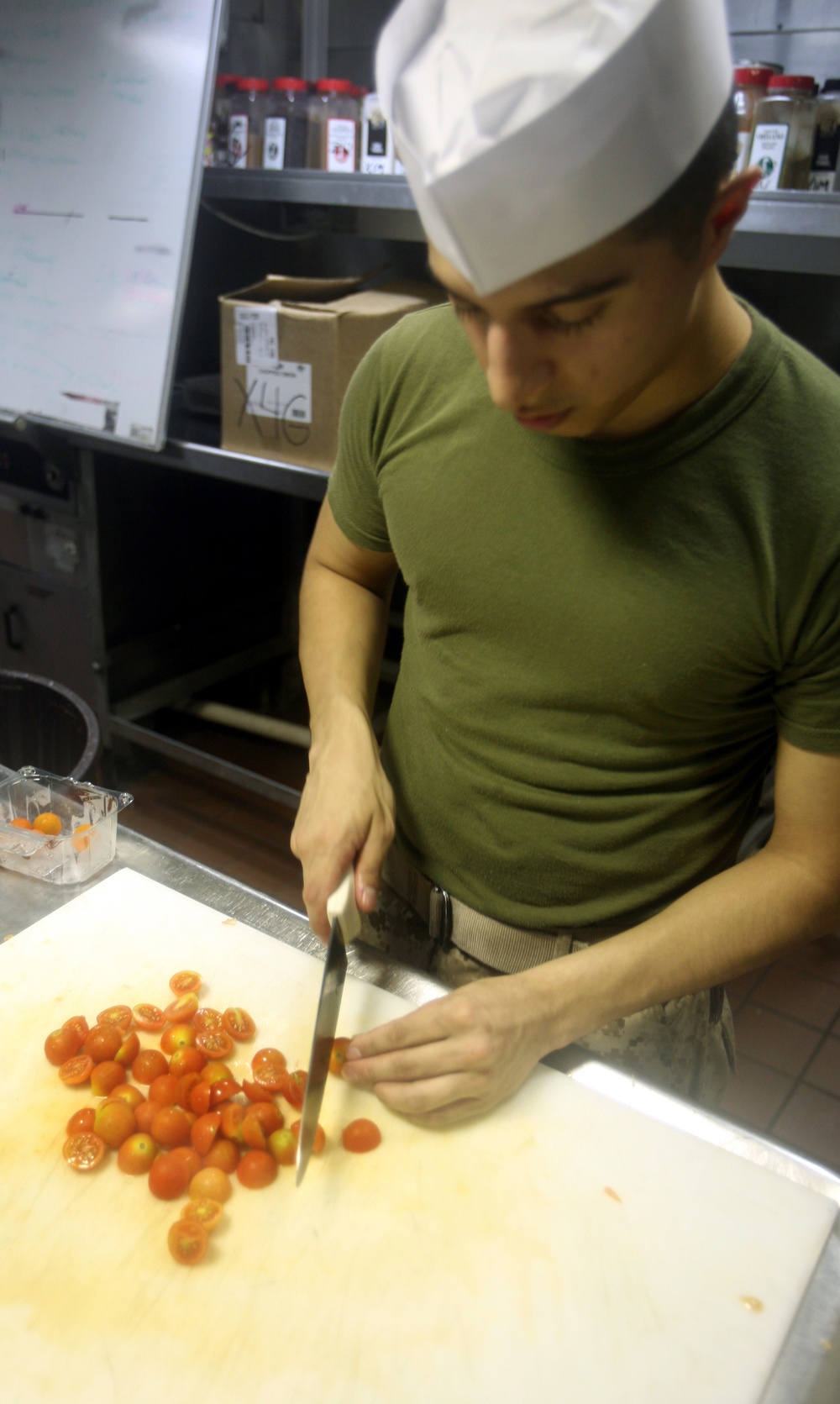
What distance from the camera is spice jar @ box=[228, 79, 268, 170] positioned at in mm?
2344

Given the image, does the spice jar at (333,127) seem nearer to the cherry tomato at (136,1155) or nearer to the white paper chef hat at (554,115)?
the white paper chef hat at (554,115)

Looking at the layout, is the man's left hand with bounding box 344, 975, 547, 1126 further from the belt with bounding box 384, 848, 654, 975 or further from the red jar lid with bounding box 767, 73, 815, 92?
the red jar lid with bounding box 767, 73, 815, 92

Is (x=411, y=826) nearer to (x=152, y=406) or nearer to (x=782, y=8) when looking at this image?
(x=152, y=406)

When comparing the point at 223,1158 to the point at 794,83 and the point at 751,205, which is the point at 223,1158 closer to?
the point at 751,205

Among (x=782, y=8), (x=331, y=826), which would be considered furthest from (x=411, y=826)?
(x=782, y=8)

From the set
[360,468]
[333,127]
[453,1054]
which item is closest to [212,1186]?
[453,1054]

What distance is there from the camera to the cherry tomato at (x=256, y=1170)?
2.71ft

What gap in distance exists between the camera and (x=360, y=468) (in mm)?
1138

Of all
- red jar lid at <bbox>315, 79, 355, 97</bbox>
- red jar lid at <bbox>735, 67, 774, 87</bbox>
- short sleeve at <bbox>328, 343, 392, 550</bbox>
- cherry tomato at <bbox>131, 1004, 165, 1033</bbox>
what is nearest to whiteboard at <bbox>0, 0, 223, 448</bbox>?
red jar lid at <bbox>315, 79, 355, 97</bbox>

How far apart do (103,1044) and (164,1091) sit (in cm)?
7

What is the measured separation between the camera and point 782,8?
2.08 meters

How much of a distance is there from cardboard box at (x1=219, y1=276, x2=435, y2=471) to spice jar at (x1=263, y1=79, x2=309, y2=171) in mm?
371

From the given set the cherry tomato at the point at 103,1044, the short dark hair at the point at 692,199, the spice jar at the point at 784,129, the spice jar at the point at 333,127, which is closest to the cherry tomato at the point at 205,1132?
the cherry tomato at the point at 103,1044

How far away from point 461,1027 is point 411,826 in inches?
14.4
